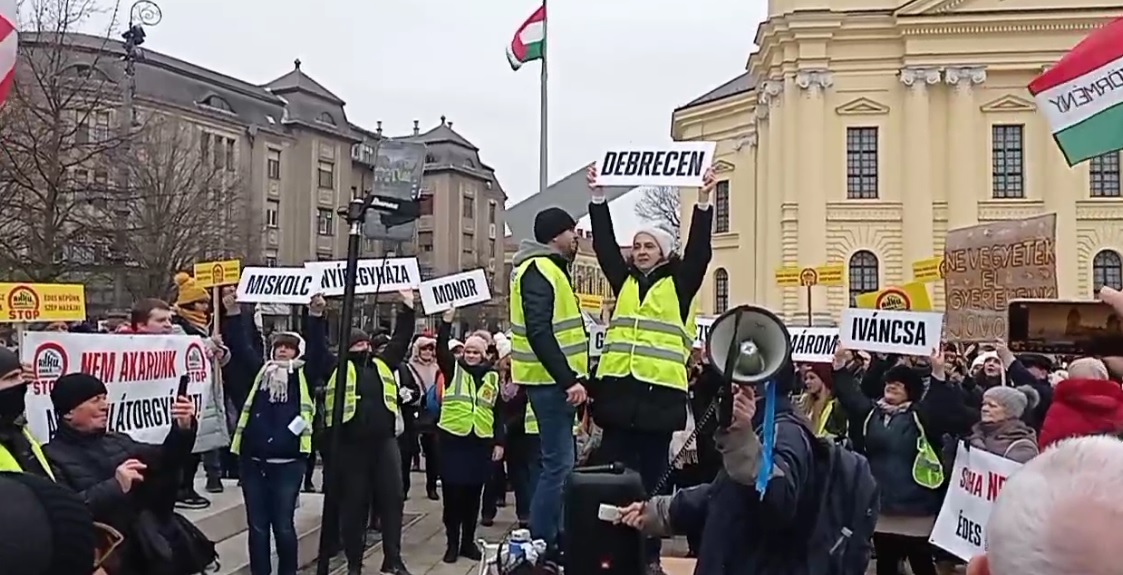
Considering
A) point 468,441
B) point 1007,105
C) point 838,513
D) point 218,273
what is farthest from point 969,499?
point 1007,105

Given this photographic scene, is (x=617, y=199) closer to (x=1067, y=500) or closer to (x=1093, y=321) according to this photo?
(x=1093, y=321)

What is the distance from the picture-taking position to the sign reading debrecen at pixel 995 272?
1257 centimetres

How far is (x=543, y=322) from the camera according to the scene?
7.00m

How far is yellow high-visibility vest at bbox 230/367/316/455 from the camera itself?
26.6ft

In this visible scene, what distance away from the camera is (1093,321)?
6.14m

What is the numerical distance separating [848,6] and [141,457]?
5275 centimetres

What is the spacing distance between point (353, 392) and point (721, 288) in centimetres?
5422

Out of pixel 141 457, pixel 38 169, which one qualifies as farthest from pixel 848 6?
pixel 141 457

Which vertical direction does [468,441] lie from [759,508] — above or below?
below

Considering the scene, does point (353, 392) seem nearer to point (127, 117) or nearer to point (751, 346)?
point (751, 346)

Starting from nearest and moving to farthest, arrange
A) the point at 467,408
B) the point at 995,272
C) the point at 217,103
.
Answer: the point at 467,408
the point at 995,272
the point at 217,103

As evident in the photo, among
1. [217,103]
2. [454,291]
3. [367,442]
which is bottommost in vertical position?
[367,442]

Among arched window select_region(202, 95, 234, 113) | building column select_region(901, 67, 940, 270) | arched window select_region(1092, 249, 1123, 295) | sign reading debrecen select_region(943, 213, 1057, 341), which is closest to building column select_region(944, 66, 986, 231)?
building column select_region(901, 67, 940, 270)

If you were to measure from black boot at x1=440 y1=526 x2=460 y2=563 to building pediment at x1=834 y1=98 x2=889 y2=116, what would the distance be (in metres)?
47.0
